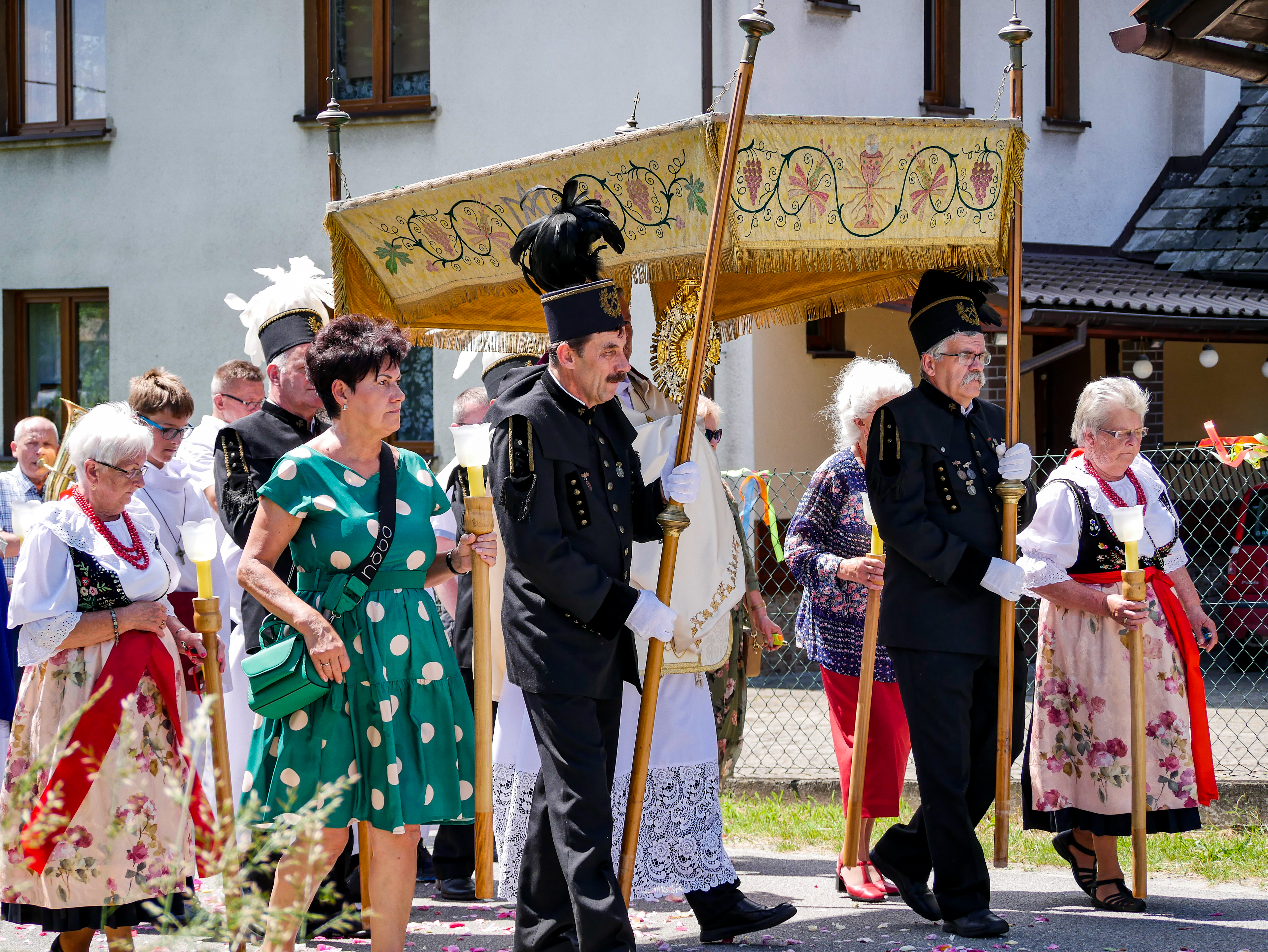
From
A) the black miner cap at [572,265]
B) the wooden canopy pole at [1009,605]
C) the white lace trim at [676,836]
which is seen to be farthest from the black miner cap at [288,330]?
the wooden canopy pole at [1009,605]

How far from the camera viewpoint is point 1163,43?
645 cm

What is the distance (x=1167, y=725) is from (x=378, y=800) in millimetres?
2746

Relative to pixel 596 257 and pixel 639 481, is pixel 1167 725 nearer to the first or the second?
pixel 639 481

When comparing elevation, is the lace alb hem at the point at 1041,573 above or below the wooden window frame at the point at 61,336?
below

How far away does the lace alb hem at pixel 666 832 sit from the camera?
14.0ft

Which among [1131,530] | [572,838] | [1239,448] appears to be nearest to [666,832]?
[572,838]

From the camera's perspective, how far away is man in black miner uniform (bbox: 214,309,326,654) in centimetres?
428

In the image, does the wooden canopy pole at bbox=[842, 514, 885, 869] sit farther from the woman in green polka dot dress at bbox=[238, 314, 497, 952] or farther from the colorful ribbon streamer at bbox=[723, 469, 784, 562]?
the woman in green polka dot dress at bbox=[238, 314, 497, 952]

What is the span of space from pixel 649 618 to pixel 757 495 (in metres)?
3.20

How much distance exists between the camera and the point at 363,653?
12.1 feet

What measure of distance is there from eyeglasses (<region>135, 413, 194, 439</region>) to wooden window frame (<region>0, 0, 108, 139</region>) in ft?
29.4

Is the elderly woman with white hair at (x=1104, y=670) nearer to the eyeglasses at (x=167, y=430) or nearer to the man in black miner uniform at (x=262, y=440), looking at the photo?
the man in black miner uniform at (x=262, y=440)

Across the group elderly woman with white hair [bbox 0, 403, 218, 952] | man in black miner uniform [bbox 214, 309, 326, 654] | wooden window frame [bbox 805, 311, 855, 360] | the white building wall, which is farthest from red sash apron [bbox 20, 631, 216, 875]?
wooden window frame [bbox 805, 311, 855, 360]

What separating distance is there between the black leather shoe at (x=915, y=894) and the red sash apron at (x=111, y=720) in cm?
220
